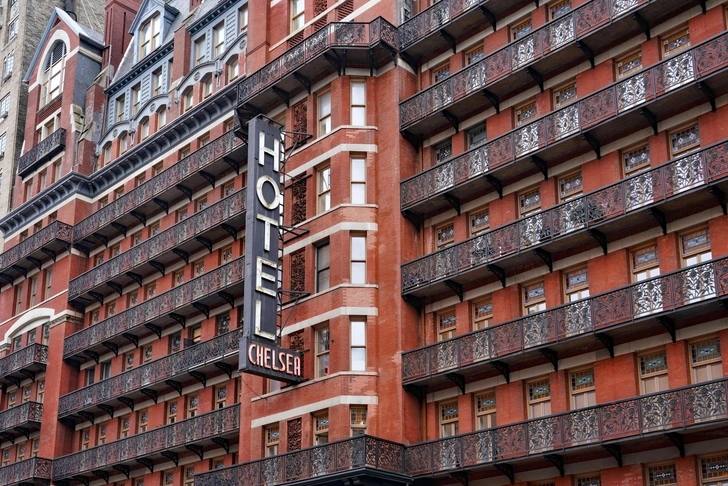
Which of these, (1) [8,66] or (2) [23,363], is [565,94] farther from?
(1) [8,66]

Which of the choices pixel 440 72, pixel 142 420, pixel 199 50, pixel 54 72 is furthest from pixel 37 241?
pixel 440 72

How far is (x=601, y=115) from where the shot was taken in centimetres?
3381

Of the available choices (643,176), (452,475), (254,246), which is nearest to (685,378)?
(643,176)

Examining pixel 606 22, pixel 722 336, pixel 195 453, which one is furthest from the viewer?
pixel 195 453

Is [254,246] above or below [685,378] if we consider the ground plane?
above

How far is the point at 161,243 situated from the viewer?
50750mm

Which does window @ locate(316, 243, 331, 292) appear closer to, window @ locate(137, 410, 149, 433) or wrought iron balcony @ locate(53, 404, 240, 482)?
wrought iron balcony @ locate(53, 404, 240, 482)

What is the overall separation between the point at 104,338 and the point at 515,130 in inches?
999

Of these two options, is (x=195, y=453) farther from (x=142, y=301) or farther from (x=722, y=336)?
(x=722, y=336)

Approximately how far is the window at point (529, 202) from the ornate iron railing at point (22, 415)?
3033 centimetres

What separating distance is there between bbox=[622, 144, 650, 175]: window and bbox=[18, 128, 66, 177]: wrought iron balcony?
119 ft

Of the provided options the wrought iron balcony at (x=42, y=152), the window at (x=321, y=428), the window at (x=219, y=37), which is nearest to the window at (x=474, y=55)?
the window at (x=321, y=428)

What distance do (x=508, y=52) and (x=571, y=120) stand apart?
4.24 m

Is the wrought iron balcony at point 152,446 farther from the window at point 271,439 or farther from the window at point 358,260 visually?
the window at point 358,260
